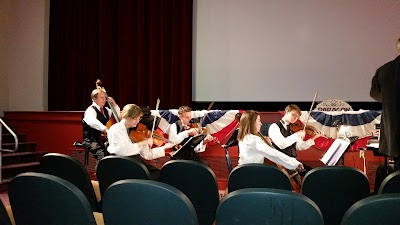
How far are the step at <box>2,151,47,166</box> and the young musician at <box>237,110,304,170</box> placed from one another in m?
4.03

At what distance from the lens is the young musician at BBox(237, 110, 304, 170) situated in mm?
3408

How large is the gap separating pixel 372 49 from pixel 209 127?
335 centimetres

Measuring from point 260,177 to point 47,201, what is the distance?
1174mm

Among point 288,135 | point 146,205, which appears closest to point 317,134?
point 288,135

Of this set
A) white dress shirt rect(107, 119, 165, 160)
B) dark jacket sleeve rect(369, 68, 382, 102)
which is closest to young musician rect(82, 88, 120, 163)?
white dress shirt rect(107, 119, 165, 160)

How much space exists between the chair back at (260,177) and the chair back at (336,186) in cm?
12

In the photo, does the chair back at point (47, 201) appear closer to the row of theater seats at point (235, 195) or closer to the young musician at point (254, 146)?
the row of theater seats at point (235, 195)

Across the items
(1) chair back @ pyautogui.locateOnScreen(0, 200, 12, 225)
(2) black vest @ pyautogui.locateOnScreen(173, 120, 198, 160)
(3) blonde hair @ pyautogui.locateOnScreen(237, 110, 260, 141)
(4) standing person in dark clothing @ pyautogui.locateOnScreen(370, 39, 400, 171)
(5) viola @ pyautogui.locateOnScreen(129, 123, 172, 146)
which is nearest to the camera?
(1) chair back @ pyautogui.locateOnScreen(0, 200, 12, 225)

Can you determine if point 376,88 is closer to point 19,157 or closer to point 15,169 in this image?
point 15,169

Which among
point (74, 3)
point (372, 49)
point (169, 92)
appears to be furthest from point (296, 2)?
point (74, 3)

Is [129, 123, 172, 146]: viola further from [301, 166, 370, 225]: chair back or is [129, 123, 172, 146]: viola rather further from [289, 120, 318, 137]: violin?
[301, 166, 370, 225]: chair back

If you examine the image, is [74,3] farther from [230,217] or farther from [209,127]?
[230,217]

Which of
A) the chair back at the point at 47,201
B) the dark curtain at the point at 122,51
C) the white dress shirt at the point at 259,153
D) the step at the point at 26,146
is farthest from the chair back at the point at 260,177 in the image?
the dark curtain at the point at 122,51

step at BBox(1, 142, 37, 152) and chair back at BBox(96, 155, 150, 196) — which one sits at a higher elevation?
chair back at BBox(96, 155, 150, 196)
